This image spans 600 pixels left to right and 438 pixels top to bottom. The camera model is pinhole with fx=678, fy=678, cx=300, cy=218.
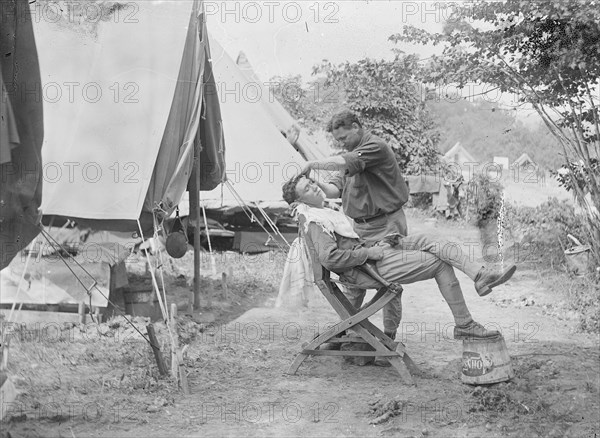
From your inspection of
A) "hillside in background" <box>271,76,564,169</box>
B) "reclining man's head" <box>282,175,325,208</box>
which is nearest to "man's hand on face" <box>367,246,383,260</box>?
"reclining man's head" <box>282,175,325,208</box>

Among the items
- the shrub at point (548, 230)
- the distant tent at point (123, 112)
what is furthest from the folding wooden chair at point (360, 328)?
the shrub at point (548, 230)

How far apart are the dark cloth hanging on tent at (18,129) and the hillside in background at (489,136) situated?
1473 centimetres

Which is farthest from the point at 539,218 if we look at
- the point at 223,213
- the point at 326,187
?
the point at 326,187

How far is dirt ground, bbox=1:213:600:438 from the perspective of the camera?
3.95 meters

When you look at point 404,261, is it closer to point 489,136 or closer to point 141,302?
point 141,302

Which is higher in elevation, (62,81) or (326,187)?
(62,81)

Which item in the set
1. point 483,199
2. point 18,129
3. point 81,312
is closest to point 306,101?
point 483,199

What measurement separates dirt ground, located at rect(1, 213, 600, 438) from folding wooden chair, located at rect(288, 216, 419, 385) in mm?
149

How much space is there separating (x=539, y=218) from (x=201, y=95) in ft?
17.7

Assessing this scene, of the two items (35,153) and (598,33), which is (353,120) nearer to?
(598,33)

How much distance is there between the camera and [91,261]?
6.14 meters

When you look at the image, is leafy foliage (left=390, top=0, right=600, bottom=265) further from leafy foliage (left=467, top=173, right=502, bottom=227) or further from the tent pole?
leafy foliage (left=467, top=173, right=502, bottom=227)

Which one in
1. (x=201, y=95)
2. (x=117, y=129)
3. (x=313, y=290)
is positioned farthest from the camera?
(x=313, y=290)

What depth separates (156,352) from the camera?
4680mm
